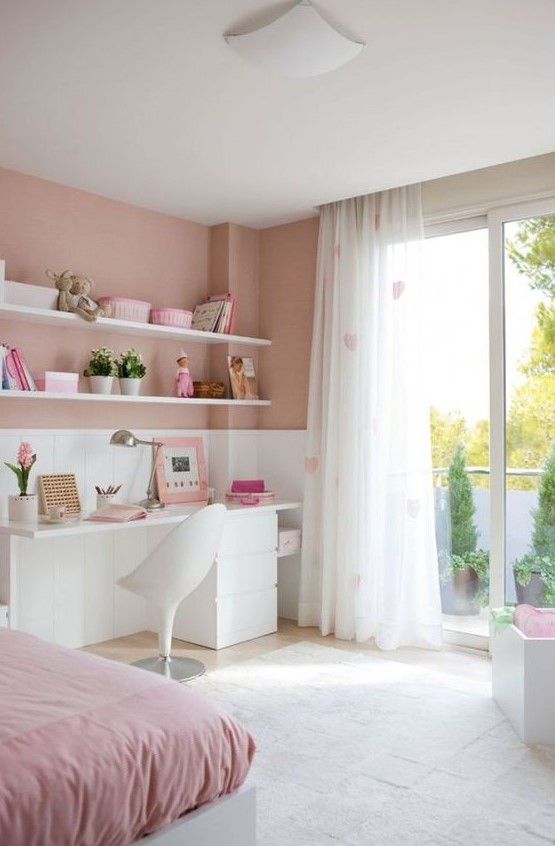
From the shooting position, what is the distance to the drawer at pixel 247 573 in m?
4.20

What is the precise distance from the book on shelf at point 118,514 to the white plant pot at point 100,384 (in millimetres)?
674

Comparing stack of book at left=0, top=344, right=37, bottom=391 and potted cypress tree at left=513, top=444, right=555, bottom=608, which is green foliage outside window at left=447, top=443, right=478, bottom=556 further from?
stack of book at left=0, top=344, right=37, bottom=391

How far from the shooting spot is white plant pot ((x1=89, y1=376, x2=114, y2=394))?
164 inches

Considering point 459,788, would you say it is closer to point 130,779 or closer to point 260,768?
point 260,768

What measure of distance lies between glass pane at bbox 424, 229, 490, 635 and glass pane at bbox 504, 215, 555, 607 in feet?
0.50

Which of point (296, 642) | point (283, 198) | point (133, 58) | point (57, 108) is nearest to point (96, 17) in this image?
point (133, 58)

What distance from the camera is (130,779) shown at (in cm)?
160

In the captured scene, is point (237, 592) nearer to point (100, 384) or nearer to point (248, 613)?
point (248, 613)

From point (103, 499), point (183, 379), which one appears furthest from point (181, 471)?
point (103, 499)

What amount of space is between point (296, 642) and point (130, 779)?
2.83 m

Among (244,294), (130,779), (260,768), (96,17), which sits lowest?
(260,768)

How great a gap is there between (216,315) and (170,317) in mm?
368

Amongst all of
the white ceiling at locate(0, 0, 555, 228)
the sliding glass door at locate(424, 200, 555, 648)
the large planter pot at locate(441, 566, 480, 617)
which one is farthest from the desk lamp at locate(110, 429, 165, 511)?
the large planter pot at locate(441, 566, 480, 617)

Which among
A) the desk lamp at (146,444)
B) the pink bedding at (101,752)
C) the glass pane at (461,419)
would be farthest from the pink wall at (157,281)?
the pink bedding at (101,752)
